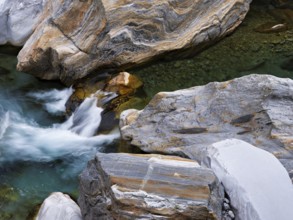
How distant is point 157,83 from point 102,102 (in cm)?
110

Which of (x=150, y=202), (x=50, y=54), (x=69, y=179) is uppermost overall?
(x=150, y=202)

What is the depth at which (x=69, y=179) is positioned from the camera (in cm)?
665

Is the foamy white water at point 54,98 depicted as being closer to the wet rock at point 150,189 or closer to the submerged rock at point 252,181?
the wet rock at point 150,189

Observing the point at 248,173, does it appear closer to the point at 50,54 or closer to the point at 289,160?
the point at 289,160

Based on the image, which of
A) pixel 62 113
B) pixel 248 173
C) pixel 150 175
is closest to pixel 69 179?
pixel 62 113

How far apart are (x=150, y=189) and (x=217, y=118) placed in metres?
2.34

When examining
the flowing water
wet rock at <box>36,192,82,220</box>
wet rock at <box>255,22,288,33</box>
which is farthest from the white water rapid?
wet rock at <box>255,22,288,33</box>

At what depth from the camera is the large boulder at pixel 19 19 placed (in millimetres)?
9516

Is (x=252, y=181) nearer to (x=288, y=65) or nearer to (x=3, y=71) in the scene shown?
(x=288, y=65)

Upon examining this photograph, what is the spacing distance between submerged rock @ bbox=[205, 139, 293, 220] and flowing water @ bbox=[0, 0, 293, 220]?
91.6 inches

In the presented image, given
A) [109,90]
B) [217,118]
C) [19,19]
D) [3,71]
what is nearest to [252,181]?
[217,118]

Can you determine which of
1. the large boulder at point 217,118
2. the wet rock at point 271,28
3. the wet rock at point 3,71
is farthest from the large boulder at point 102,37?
the large boulder at point 217,118

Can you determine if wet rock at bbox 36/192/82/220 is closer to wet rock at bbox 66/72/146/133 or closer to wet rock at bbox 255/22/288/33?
wet rock at bbox 66/72/146/133

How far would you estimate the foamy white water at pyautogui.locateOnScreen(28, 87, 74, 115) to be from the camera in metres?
8.10
